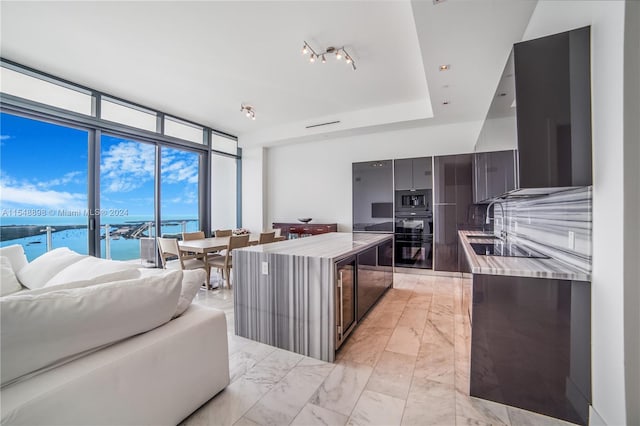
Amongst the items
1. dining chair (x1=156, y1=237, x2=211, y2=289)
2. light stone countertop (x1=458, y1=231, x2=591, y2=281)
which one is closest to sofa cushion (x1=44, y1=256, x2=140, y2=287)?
dining chair (x1=156, y1=237, x2=211, y2=289)

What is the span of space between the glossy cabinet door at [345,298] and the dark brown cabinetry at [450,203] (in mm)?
2699

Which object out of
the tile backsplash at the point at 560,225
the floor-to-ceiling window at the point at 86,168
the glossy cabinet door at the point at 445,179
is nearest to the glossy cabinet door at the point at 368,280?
the tile backsplash at the point at 560,225

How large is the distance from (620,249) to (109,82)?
215 inches

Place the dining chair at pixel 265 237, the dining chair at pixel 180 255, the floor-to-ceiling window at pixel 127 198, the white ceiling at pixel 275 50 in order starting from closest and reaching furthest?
the white ceiling at pixel 275 50 → the dining chair at pixel 180 255 → the dining chair at pixel 265 237 → the floor-to-ceiling window at pixel 127 198

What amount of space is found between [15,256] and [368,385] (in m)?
3.40

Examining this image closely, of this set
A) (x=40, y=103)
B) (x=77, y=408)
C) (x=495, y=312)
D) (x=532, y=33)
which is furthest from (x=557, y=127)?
(x=40, y=103)

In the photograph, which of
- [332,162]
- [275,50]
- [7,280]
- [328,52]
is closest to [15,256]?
[7,280]

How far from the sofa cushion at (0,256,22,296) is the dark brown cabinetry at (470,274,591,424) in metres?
3.55

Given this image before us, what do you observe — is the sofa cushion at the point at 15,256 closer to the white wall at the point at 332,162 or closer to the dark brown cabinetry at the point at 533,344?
the dark brown cabinetry at the point at 533,344

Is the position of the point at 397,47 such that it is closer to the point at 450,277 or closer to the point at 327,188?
the point at 327,188

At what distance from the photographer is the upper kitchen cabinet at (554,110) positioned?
1344 millimetres

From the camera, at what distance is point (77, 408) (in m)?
0.97

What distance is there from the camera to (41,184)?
371 centimetres

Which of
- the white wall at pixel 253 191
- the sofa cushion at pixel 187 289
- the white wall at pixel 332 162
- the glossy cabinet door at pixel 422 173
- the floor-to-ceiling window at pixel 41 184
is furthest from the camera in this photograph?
the white wall at pixel 253 191
